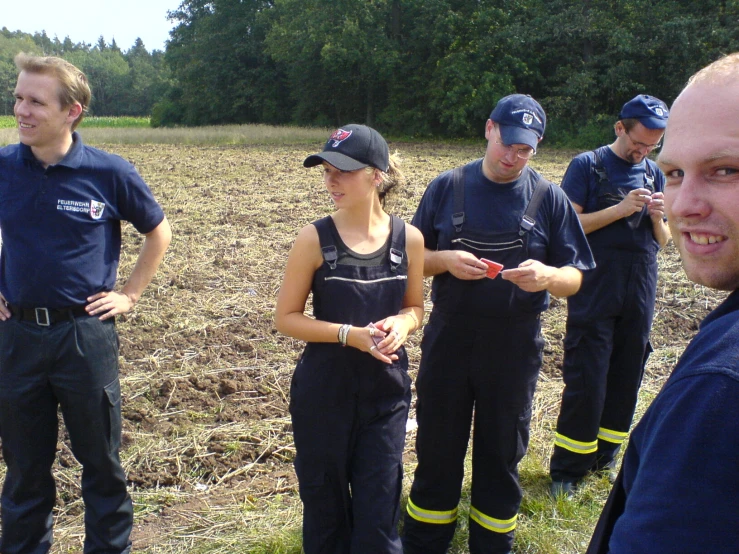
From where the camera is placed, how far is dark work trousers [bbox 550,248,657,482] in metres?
3.79

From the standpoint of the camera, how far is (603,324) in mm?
3797

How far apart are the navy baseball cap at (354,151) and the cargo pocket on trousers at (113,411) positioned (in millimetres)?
1406

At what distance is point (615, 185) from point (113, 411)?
2934 mm

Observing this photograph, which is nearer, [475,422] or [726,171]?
[726,171]

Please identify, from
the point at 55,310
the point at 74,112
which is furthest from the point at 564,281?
the point at 74,112

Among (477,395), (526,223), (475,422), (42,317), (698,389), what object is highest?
(698,389)

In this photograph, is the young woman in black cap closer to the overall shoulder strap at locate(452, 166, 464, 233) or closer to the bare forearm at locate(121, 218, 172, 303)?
the overall shoulder strap at locate(452, 166, 464, 233)

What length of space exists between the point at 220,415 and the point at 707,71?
420 centimetres

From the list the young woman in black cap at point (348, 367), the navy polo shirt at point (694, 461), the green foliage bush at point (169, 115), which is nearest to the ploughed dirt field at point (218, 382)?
the young woman in black cap at point (348, 367)

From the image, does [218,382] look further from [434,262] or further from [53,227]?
[434,262]

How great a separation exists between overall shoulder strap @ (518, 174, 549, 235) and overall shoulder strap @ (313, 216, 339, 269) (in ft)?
2.98

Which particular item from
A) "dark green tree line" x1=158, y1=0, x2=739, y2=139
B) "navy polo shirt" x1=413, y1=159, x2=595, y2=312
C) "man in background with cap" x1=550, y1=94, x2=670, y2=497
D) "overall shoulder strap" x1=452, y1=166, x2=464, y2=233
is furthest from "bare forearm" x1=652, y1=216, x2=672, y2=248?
"dark green tree line" x1=158, y1=0, x2=739, y2=139

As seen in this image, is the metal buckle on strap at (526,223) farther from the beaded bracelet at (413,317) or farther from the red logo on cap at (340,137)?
the red logo on cap at (340,137)

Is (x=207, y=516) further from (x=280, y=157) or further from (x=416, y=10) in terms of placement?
(x=416, y=10)
